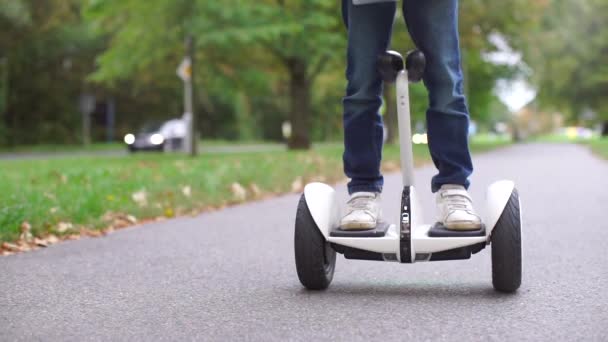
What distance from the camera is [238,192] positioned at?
9.08 meters

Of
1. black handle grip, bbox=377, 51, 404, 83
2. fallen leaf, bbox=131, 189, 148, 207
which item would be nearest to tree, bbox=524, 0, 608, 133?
fallen leaf, bbox=131, 189, 148, 207

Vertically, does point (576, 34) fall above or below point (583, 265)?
above

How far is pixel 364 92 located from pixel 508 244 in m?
0.86

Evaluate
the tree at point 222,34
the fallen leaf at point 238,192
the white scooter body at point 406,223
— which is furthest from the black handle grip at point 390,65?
the tree at point 222,34

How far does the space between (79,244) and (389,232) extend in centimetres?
250

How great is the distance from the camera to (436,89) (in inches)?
142

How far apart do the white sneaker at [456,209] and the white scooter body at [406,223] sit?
56 millimetres

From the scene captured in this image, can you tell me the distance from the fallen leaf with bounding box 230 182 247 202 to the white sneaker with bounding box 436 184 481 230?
5.42 meters

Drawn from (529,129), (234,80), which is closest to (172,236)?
(234,80)

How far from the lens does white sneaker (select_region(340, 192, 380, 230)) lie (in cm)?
350

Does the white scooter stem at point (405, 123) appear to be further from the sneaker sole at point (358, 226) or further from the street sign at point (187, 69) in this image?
the street sign at point (187, 69)

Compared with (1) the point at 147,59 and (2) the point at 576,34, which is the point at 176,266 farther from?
(2) the point at 576,34

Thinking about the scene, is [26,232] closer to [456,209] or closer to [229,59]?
[456,209]

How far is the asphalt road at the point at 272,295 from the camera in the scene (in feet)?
9.52
